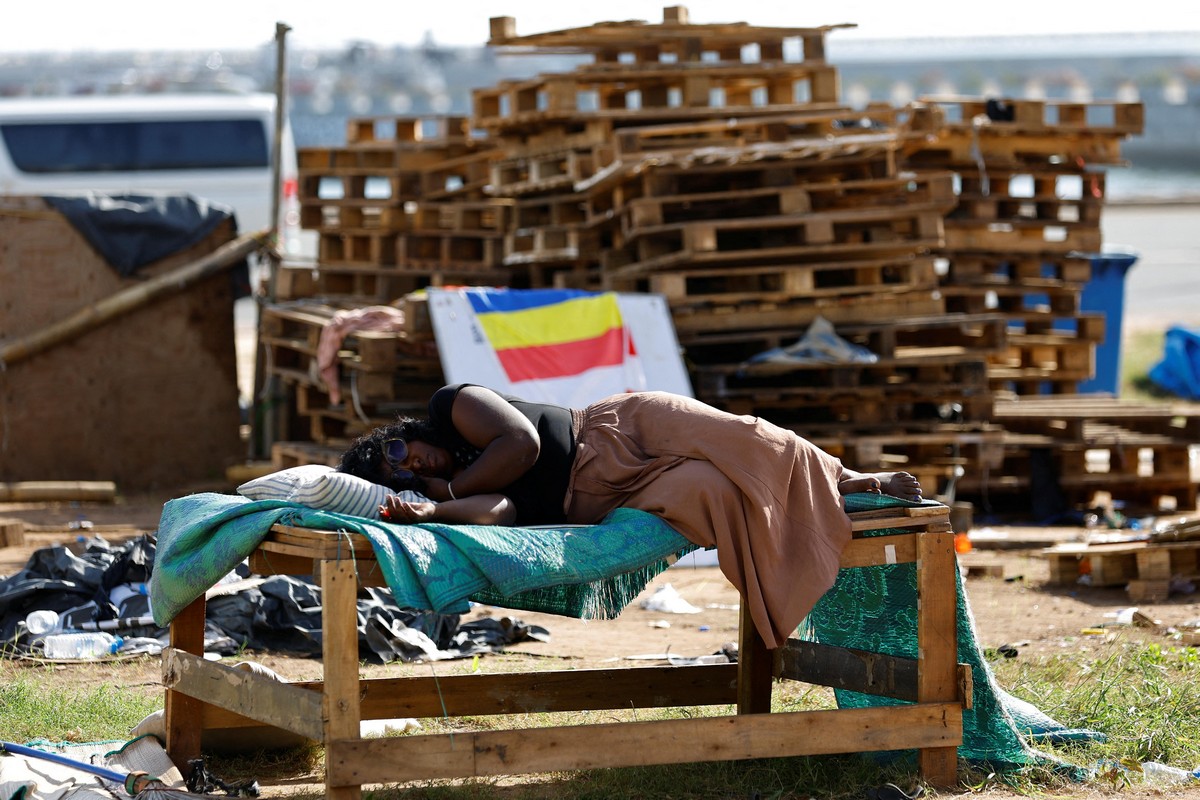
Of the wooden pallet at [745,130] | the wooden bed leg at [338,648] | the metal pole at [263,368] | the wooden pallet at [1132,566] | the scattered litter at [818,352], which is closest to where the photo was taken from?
the wooden bed leg at [338,648]

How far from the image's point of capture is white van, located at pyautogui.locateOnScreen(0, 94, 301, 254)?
20453 millimetres

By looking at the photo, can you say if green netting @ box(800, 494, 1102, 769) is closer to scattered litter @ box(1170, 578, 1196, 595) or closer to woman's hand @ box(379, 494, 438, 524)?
woman's hand @ box(379, 494, 438, 524)

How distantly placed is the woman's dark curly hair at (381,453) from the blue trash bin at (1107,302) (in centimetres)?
916

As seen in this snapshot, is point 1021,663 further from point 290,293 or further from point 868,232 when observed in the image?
point 290,293

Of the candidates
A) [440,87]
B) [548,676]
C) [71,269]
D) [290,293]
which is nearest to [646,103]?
[290,293]

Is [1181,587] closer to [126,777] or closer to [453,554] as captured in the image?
[453,554]

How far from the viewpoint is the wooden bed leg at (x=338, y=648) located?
3982 mm

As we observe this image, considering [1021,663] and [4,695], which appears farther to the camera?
[1021,663]

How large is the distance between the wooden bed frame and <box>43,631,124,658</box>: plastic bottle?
1.71 meters

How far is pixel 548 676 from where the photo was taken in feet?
16.9

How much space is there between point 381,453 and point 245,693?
2.87 ft

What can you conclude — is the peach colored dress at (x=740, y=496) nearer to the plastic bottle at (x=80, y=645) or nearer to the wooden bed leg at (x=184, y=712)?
the wooden bed leg at (x=184, y=712)

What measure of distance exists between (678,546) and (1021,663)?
249cm

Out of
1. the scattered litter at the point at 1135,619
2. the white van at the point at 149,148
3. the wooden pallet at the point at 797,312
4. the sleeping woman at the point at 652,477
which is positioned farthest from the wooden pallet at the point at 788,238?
the white van at the point at 149,148
